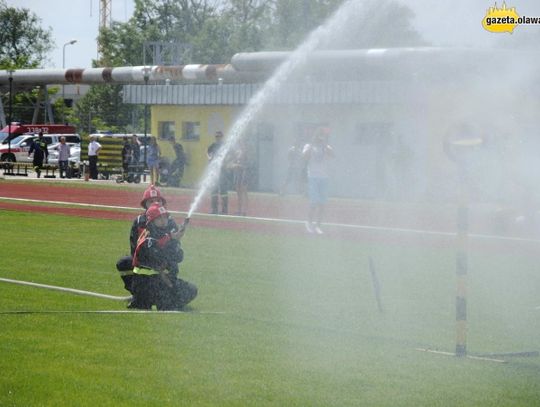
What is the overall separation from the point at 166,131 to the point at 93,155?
4.50 meters

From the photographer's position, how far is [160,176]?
47969mm

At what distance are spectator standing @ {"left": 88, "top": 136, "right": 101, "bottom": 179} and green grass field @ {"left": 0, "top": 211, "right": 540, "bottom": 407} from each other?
107 feet

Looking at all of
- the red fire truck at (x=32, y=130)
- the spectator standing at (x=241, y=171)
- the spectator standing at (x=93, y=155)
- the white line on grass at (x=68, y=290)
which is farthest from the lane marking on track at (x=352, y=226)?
the red fire truck at (x=32, y=130)

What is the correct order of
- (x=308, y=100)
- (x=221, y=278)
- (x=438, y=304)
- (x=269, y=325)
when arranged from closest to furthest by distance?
(x=269, y=325) < (x=438, y=304) < (x=221, y=278) < (x=308, y=100)

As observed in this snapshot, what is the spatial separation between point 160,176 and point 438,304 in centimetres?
3461

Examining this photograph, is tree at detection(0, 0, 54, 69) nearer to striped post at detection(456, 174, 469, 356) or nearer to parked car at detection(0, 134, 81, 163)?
parked car at detection(0, 134, 81, 163)

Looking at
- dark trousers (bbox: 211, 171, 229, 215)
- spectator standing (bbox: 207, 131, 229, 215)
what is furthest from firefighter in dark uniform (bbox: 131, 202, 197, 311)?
dark trousers (bbox: 211, 171, 229, 215)

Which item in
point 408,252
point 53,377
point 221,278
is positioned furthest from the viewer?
point 408,252

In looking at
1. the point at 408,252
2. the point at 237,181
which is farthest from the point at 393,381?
the point at 237,181

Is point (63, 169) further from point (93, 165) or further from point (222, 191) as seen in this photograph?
point (222, 191)

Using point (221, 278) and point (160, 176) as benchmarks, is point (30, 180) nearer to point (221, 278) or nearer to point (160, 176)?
point (160, 176)

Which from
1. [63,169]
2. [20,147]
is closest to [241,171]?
[63,169]
